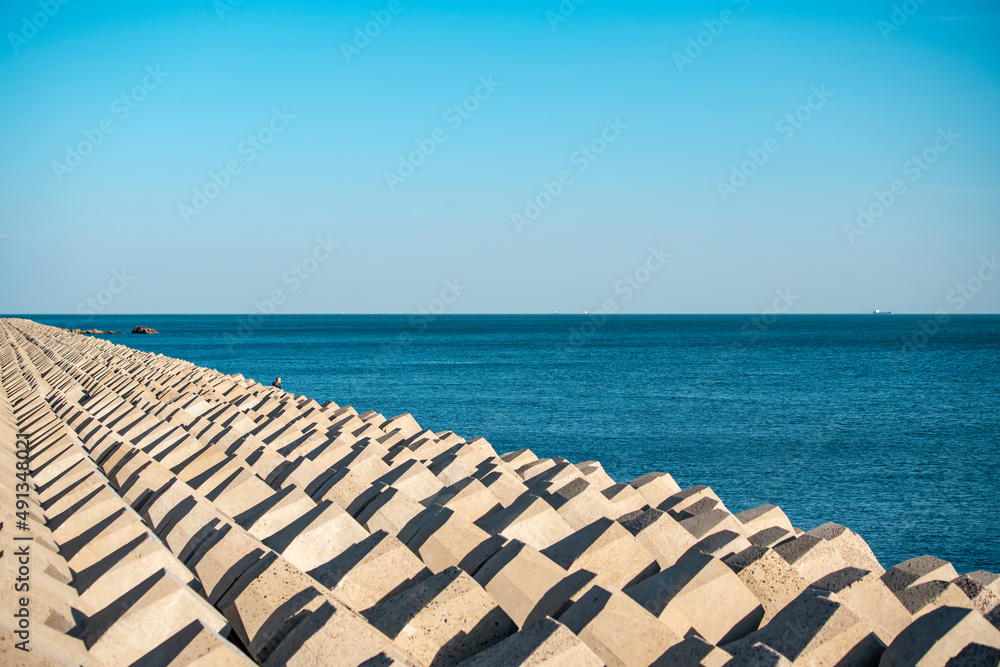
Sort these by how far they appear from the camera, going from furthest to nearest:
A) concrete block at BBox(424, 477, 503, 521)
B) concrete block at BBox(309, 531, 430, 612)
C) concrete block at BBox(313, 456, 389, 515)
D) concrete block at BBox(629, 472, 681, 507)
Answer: concrete block at BBox(629, 472, 681, 507) < concrete block at BBox(313, 456, 389, 515) < concrete block at BBox(424, 477, 503, 521) < concrete block at BBox(309, 531, 430, 612)

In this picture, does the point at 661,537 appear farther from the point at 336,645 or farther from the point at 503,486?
the point at 336,645

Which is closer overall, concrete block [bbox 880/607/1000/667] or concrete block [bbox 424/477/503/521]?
concrete block [bbox 880/607/1000/667]

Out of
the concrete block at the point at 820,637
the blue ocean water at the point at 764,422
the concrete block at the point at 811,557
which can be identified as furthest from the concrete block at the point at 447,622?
the blue ocean water at the point at 764,422

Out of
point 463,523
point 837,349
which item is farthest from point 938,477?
point 837,349

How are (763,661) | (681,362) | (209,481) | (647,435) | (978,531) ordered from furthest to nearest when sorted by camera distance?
(681,362) → (647,435) → (978,531) → (209,481) → (763,661)

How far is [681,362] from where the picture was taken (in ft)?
161

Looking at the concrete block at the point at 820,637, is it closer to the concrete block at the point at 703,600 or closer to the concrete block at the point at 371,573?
the concrete block at the point at 703,600

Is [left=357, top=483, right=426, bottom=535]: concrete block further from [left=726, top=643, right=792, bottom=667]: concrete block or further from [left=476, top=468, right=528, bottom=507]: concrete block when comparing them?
[left=726, top=643, right=792, bottom=667]: concrete block

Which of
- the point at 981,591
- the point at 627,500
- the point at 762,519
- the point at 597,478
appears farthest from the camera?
the point at 597,478

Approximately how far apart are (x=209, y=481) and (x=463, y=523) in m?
2.28

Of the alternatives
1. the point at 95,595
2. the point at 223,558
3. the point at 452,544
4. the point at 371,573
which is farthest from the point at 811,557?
the point at 95,595

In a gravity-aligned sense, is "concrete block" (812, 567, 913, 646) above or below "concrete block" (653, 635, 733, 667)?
below

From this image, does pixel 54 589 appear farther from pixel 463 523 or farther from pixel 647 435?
pixel 647 435

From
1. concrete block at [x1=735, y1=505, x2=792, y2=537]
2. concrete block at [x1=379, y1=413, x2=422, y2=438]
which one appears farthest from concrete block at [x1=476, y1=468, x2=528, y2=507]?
concrete block at [x1=379, y1=413, x2=422, y2=438]
